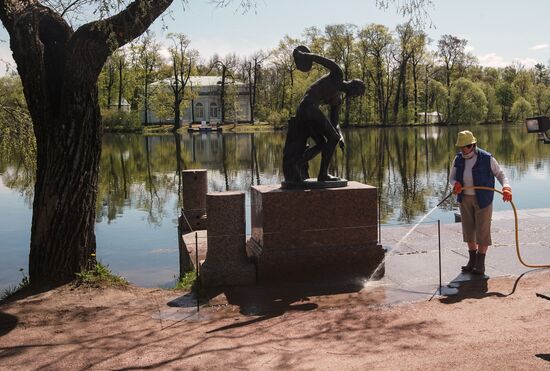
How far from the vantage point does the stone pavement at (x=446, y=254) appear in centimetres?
791

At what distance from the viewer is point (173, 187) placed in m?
25.0

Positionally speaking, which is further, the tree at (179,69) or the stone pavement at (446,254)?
the tree at (179,69)

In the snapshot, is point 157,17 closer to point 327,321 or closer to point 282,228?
point 282,228

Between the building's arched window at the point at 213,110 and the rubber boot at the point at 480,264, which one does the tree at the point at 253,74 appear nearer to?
the building's arched window at the point at 213,110

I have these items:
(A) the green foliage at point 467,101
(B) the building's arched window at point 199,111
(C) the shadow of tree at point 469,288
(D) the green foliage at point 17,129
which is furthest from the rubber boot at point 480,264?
(B) the building's arched window at point 199,111

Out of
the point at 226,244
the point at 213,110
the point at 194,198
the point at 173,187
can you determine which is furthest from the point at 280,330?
the point at 213,110

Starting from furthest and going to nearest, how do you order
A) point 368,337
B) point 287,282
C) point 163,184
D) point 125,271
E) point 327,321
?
point 163,184 → point 125,271 → point 287,282 → point 327,321 → point 368,337

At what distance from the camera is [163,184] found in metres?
25.9

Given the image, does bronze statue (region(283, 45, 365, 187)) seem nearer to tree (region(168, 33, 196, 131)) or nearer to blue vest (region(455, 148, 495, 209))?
blue vest (region(455, 148, 495, 209))

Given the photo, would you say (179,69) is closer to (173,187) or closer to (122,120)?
(122,120)

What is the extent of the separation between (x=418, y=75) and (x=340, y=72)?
79597 millimetres

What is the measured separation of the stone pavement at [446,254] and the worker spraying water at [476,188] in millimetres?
460

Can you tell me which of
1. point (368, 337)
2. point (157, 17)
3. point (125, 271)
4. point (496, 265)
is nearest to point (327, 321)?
point (368, 337)

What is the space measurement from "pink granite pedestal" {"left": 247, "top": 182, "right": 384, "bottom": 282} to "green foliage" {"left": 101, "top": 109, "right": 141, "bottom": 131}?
71.3m
